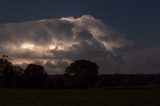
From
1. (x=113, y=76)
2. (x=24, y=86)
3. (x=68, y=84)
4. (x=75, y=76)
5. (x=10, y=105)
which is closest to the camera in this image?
(x=10, y=105)

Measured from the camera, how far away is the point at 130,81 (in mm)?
145375

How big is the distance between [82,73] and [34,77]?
22.4 m

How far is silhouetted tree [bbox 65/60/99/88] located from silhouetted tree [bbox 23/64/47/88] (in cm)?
900

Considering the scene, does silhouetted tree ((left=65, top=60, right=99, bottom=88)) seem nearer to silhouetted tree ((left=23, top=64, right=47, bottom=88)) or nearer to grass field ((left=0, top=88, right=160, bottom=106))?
silhouetted tree ((left=23, top=64, right=47, bottom=88))

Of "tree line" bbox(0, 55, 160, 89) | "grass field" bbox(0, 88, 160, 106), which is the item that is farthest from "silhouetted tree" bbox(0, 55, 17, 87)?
"grass field" bbox(0, 88, 160, 106)

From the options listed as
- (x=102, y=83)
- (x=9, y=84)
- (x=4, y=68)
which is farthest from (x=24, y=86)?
(x=102, y=83)

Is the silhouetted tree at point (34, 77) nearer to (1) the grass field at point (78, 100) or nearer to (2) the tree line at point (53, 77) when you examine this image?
(2) the tree line at point (53, 77)

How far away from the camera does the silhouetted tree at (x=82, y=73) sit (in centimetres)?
13362

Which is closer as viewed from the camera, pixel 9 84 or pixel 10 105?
pixel 10 105

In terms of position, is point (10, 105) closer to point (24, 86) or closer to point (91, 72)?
point (24, 86)

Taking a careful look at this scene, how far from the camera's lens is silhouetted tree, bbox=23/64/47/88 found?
121 metres

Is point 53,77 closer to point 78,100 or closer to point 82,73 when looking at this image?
point 82,73

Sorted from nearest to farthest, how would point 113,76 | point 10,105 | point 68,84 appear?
point 10,105, point 68,84, point 113,76

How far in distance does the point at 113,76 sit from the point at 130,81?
21732 mm
